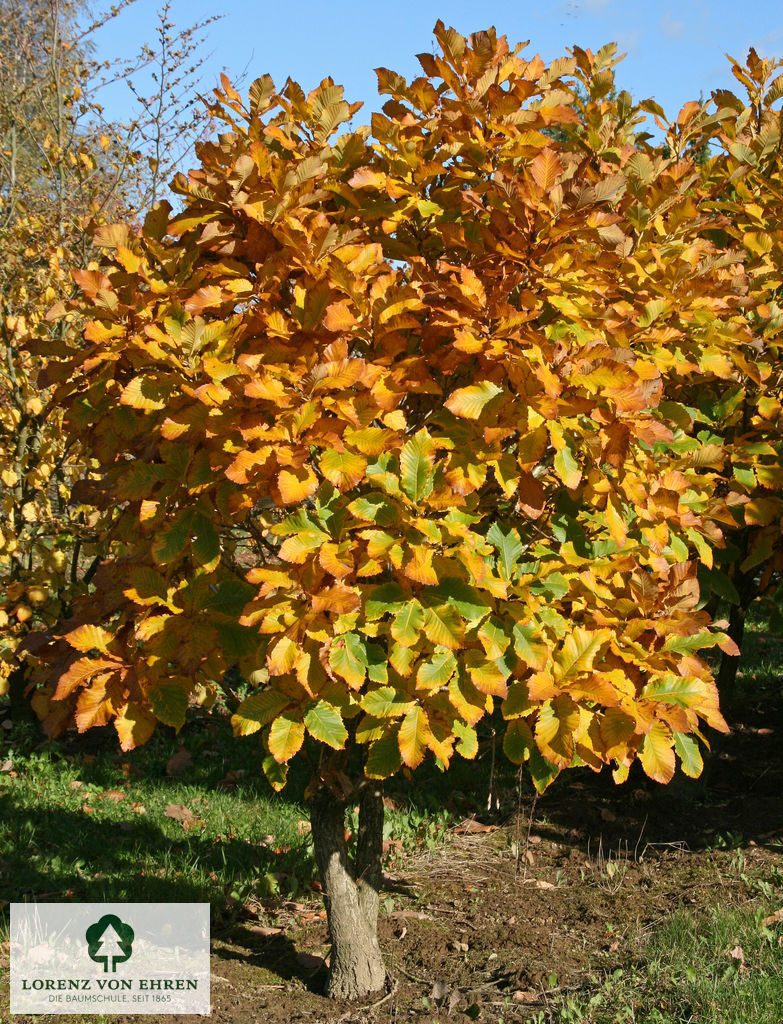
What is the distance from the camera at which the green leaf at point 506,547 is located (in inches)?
→ 82.3

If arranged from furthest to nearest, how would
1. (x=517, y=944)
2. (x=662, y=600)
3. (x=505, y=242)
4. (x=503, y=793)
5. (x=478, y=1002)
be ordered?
(x=503, y=793) < (x=517, y=944) < (x=478, y=1002) < (x=662, y=600) < (x=505, y=242)

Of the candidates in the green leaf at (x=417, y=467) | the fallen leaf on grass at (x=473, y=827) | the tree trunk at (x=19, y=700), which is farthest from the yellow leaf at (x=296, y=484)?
the tree trunk at (x=19, y=700)

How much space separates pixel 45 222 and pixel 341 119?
3923 mm

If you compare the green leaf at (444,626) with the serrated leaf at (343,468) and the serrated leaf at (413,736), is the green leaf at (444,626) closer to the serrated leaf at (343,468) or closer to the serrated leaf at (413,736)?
the serrated leaf at (413,736)

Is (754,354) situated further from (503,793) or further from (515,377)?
(503,793)

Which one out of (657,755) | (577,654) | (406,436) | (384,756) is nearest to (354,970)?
(384,756)

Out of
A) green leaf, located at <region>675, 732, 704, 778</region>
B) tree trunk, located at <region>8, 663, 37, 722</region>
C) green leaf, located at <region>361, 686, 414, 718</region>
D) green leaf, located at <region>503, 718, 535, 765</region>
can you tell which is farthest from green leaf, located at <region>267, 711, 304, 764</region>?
tree trunk, located at <region>8, 663, 37, 722</region>

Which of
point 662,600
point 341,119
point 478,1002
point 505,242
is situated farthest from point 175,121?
point 478,1002

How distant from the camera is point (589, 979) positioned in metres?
2.83

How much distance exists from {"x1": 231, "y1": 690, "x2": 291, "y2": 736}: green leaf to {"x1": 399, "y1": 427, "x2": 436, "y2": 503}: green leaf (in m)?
0.57

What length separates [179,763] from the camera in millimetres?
4922

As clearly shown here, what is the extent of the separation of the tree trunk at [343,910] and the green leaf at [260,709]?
74 centimetres

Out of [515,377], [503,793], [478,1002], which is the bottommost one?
[478,1002]

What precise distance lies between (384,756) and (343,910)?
90 centimetres
